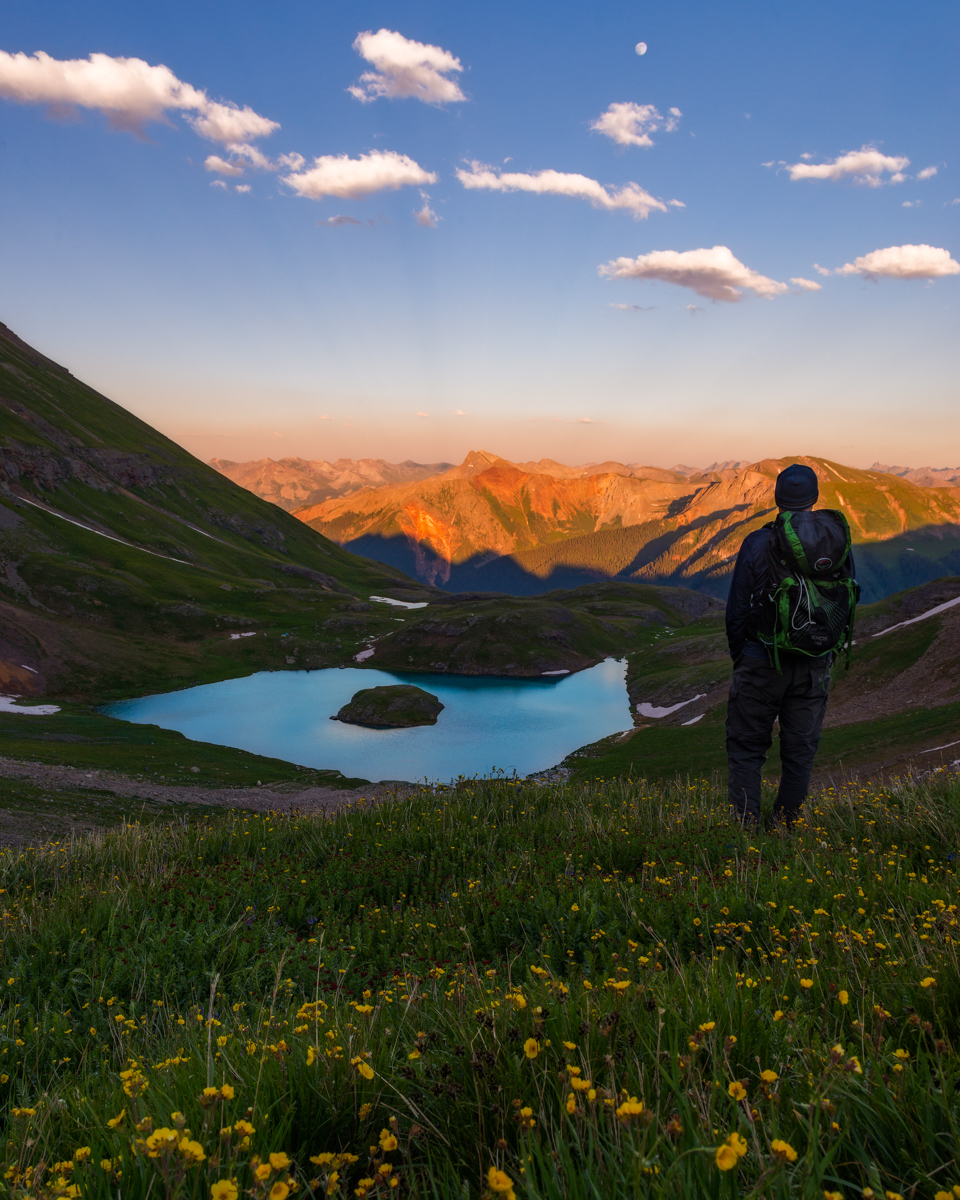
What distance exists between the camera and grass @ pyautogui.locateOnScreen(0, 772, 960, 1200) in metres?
2.39

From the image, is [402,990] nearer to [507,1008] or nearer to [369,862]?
[507,1008]

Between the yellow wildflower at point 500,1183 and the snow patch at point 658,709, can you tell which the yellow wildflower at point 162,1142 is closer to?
the yellow wildflower at point 500,1183

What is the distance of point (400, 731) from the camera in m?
86.4

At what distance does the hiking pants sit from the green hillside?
99.2 m

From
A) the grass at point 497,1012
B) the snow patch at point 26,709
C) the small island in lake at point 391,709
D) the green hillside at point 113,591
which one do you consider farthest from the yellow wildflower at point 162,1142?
the green hillside at point 113,591

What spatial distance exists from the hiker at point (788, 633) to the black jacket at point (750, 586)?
15 millimetres

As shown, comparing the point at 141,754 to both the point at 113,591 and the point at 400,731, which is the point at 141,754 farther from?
the point at 113,591

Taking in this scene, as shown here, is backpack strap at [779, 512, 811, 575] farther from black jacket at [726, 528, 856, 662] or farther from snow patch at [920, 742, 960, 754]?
snow patch at [920, 742, 960, 754]

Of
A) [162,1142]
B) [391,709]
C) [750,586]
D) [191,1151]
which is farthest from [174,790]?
[391,709]

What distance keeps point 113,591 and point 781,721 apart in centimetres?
13701

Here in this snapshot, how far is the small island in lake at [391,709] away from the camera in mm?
88750

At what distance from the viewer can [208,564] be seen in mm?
180125

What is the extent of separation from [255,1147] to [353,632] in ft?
477

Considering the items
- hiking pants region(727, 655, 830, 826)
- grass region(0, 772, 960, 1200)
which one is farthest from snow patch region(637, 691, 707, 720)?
grass region(0, 772, 960, 1200)
